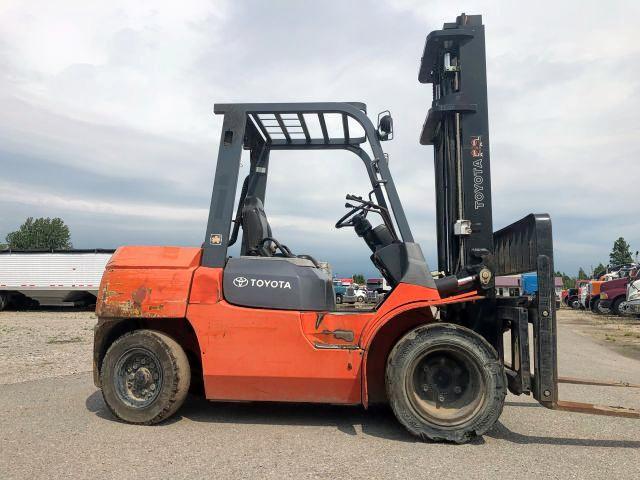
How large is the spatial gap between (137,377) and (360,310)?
2.42 m

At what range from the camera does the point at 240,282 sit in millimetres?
5355

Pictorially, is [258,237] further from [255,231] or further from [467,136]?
[467,136]

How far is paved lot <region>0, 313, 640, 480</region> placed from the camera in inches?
162

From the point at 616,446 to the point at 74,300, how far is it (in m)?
25.3

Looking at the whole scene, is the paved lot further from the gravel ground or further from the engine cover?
the gravel ground

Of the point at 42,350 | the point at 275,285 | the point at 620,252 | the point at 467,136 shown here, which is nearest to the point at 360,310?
the point at 275,285

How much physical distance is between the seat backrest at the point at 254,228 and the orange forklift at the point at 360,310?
0.05 feet

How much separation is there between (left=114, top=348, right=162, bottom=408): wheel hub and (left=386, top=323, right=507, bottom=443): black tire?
7.88 ft

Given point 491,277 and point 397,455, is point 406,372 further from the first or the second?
point 491,277

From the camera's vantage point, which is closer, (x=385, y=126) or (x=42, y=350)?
(x=385, y=126)

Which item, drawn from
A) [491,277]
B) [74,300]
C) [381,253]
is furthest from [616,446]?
[74,300]

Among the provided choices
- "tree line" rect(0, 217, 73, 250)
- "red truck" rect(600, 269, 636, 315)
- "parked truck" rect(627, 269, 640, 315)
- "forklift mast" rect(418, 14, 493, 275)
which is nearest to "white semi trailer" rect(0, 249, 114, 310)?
"forklift mast" rect(418, 14, 493, 275)

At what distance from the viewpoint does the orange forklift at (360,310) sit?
4.95 metres

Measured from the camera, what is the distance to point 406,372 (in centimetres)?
495
